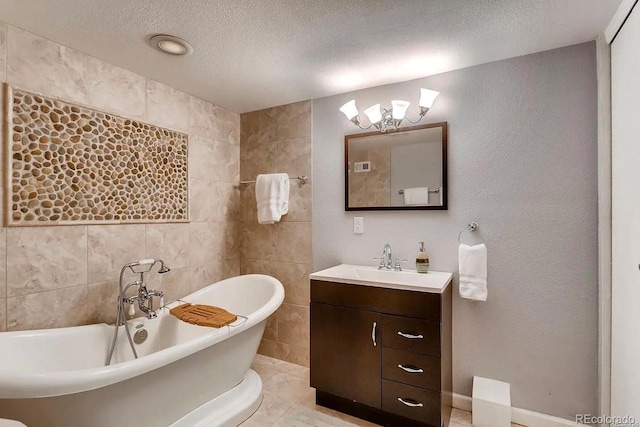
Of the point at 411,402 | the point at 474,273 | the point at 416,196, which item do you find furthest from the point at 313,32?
the point at 411,402

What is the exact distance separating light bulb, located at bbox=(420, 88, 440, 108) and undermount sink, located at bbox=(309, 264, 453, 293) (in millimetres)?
1114

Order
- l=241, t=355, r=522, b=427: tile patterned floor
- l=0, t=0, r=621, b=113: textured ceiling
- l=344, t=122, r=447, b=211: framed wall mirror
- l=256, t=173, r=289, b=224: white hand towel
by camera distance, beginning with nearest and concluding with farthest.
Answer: l=0, t=0, r=621, b=113: textured ceiling, l=241, t=355, r=522, b=427: tile patterned floor, l=344, t=122, r=447, b=211: framed wall mirror, l=256, t=173, r=289, b=224: white hand towel

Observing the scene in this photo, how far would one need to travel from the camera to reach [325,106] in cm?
266

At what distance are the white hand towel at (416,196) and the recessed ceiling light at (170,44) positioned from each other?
1689 millimetres

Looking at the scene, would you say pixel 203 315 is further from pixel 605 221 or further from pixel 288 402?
pixel 605 221

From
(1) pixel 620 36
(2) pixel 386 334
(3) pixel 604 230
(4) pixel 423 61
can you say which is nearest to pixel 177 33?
(4) pixel 423 61

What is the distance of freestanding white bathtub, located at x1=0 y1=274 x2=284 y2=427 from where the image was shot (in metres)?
1.23

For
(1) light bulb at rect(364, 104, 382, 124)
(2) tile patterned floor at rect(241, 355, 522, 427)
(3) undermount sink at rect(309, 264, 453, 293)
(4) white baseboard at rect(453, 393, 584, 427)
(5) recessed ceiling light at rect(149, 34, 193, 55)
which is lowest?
(2) tile patterned floor at rect(241, 355, 522, 427)

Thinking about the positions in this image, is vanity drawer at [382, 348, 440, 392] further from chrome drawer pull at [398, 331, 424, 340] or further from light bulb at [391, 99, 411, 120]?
light bulb at [391, 99, 411, 120]

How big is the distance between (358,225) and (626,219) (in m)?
1.53

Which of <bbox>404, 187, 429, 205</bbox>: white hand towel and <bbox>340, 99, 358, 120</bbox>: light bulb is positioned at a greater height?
<bbox>340, 99, 358, 120</bbox>: light bulb

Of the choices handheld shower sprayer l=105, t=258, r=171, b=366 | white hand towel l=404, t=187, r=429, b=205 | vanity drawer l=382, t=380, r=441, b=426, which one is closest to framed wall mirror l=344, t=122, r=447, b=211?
white hand towel l=404, t=187, r=429, b=205

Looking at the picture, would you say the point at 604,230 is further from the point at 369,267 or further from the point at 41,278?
the point at 41,278

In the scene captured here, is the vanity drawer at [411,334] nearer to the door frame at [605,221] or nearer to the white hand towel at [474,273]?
the white hand towel at [474,273]
